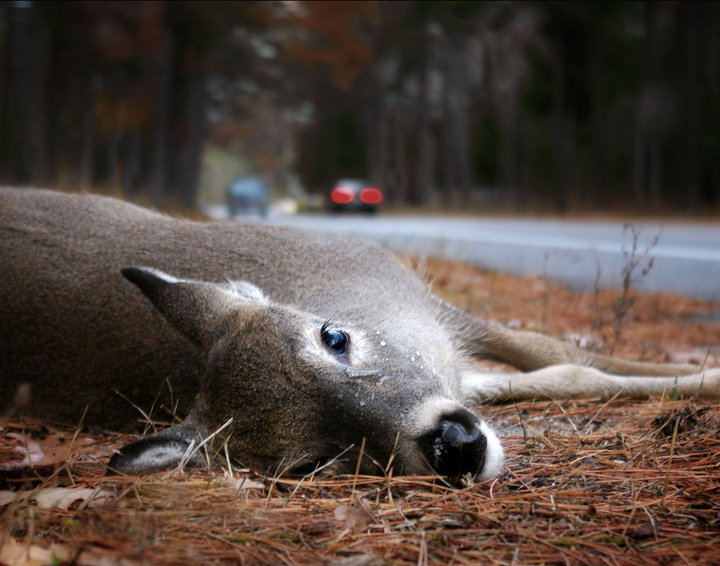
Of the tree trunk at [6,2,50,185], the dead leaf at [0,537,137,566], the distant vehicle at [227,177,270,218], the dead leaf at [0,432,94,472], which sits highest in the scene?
the tree trunk at [6,2,50,185]

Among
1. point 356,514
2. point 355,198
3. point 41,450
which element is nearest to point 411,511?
point 356,514

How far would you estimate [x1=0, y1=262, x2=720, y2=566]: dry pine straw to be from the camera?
6.28 feet

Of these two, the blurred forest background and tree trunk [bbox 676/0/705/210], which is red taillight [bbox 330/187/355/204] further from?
tree trunk [bbox 676/0/705/210]

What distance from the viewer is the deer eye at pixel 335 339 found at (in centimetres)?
281

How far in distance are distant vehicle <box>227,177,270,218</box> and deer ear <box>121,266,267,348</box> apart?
31.2 meters

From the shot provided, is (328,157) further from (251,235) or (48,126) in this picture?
(251,235)

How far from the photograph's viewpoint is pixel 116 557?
1769 millimetres

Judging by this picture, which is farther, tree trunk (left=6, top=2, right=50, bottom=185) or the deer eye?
tree trunk (left=6, top=2, right=50, bottom=185)

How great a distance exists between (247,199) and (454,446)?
1312 inches

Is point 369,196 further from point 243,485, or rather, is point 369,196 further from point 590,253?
point 243,485

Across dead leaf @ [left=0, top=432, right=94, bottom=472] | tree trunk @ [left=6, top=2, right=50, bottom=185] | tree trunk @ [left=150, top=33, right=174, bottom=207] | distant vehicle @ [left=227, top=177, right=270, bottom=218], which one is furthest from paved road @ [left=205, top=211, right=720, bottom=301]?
distant vehicle @ [left=227, top=177, right=270, bottom=218]

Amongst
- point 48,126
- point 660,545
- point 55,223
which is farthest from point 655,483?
point 48,126

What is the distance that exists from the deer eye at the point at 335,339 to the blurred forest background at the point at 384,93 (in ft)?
18.2

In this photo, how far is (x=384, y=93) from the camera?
2258cm
